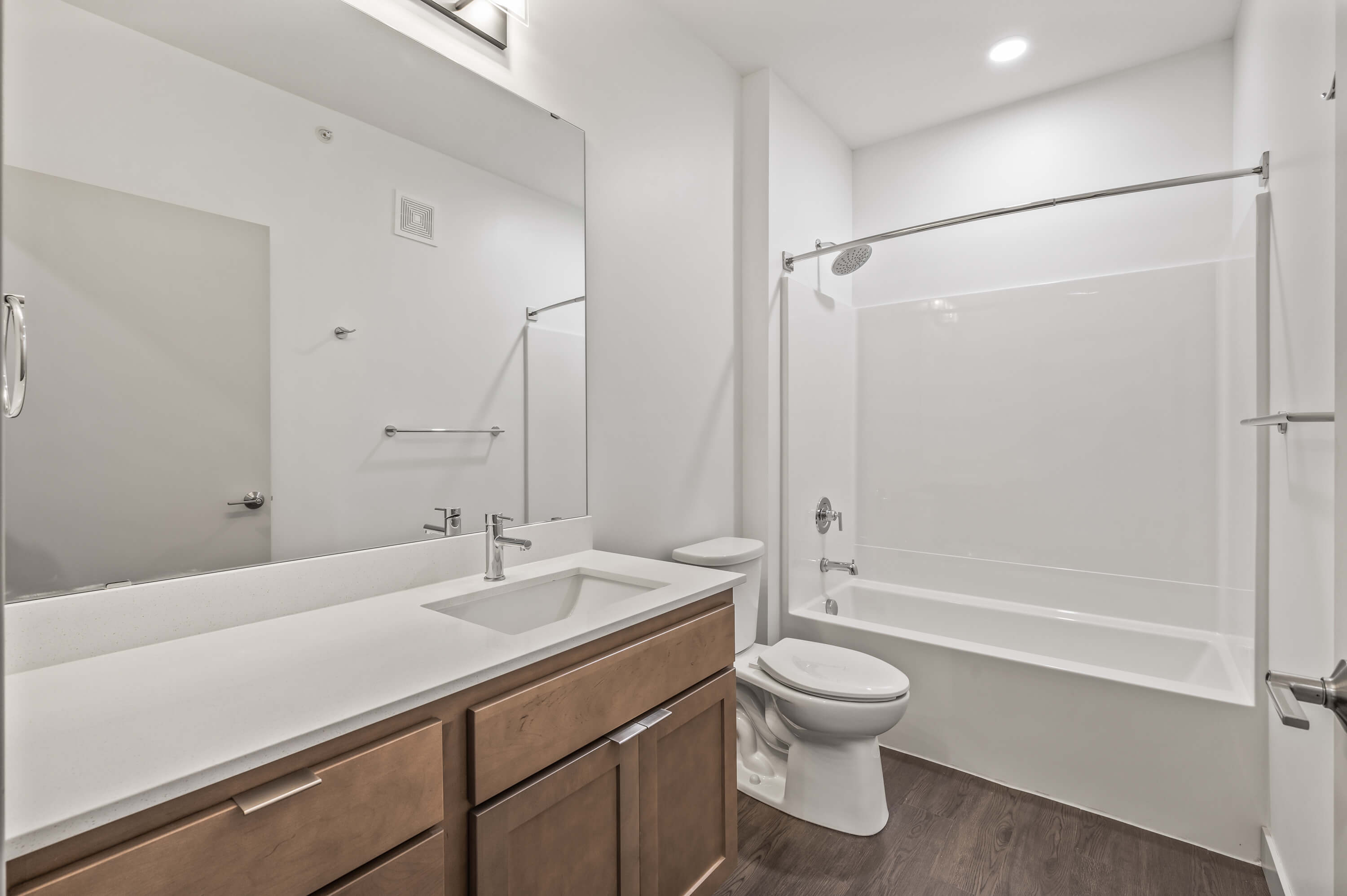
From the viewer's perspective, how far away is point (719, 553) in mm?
2215

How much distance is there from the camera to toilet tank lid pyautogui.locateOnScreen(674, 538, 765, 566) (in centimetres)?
216

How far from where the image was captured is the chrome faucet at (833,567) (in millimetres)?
2926

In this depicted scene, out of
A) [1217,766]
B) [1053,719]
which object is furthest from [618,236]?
[1217,766]

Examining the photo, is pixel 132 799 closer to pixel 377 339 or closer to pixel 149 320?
pixel 149 320

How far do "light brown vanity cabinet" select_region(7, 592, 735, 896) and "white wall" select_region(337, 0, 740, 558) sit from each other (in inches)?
25.6

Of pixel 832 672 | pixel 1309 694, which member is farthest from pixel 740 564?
pixel 1309 694

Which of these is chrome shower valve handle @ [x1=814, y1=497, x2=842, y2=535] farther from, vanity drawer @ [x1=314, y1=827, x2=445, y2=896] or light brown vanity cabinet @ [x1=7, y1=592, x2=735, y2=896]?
vanity drawer @ [x1=314, y1=827, x2=445, y2=896]

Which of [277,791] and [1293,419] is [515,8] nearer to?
[277,791]

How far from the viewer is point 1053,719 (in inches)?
83.4

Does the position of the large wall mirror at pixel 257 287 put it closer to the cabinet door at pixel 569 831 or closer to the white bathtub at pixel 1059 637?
the cabinet door at pixel 569 831

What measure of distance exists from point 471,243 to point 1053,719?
2254 millimetres

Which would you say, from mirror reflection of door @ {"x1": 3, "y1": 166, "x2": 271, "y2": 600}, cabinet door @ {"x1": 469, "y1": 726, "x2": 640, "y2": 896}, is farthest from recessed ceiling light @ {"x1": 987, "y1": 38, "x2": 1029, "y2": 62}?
cabinet door @ {"x1": 469, "y1": 726, "x2": 640, "y2": 896}

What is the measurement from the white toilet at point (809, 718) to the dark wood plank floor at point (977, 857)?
64mm

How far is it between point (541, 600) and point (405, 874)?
0.75m
